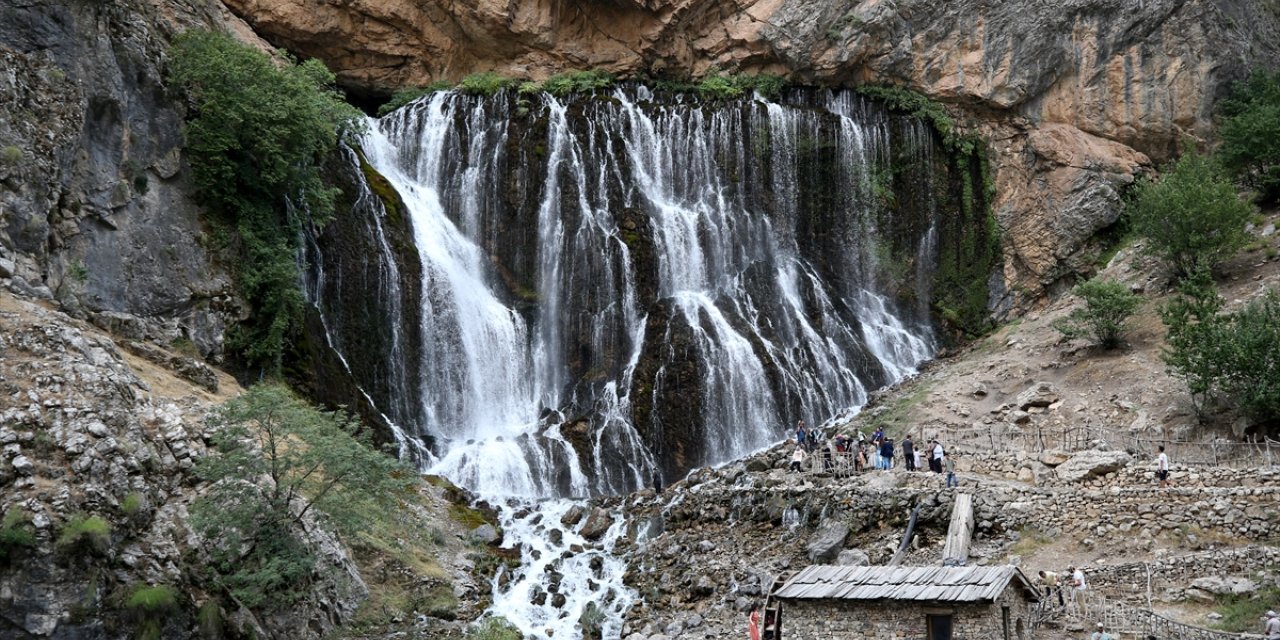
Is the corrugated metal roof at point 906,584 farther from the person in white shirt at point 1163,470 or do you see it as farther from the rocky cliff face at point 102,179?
the rocky cliff face at point 102,179

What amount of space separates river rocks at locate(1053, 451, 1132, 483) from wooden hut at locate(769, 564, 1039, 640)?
22.7 ft

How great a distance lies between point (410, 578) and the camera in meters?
26.5

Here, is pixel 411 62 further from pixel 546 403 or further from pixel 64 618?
pixel 64 618

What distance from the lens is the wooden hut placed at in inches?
709

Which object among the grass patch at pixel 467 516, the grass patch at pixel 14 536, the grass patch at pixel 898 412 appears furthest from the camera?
the grass patch at pixel 898 412

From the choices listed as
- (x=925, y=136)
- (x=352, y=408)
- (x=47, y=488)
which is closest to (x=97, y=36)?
(x=352, y=408)

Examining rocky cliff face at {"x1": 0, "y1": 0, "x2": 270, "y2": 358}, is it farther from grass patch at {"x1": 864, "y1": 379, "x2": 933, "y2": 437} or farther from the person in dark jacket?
grass patch at {"x1": 864, "y1": 379, "x2": 933, "y2": 437}

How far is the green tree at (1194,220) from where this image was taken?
3519 cm

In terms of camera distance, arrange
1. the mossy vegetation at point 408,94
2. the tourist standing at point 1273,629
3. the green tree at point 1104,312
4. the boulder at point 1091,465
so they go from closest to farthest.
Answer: the tourist standing at point 1273,629, the boulder at point 1091,465, the green tree at point 1104,312, the mossy vegetation at point 408,94

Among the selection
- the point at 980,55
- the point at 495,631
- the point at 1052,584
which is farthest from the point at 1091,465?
the point at 980,55

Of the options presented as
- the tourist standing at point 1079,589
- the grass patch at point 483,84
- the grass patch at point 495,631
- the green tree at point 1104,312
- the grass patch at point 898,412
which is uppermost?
the grass patch at point 483,84

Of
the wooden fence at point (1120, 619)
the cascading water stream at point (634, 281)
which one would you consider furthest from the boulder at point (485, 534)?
the wooden fence at point (1120, 619)

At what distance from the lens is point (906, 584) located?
18.7m

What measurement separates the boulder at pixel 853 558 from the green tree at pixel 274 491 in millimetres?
10180
